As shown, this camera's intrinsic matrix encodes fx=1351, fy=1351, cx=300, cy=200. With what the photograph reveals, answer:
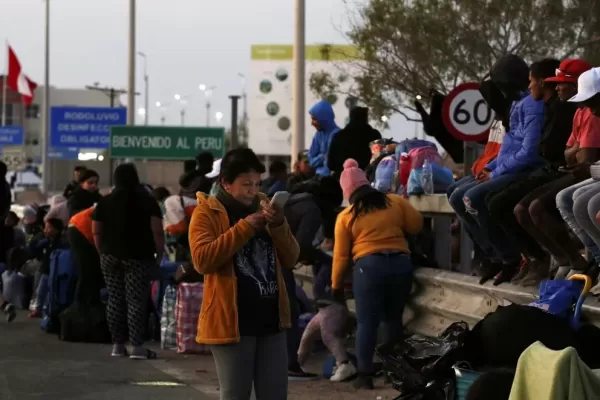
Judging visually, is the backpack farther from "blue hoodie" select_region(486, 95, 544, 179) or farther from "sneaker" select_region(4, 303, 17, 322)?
"blue hoodie" select_region(486, 95, 544, 179)

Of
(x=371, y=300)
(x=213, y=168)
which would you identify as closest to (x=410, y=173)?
(x=371, y=300)

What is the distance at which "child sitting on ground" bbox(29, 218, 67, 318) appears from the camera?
17.0 metres

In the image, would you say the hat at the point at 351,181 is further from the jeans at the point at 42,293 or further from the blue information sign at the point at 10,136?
the blue information sign at the point at 10,136

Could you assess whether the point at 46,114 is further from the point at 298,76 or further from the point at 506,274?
the point at 506,274

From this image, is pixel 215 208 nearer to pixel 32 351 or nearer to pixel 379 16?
pixel 32 351

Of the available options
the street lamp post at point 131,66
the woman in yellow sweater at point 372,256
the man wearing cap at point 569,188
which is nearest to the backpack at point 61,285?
the woman in yellow sweater at point 372,256

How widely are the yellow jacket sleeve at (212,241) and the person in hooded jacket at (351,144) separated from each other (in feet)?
19.8

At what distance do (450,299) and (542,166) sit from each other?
6.29 ft

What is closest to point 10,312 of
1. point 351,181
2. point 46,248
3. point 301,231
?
point 46,248

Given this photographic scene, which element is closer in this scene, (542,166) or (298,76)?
(542,166)

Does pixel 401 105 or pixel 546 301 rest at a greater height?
pixel 401 105

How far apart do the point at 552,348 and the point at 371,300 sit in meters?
3.80

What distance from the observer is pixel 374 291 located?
1064 cm

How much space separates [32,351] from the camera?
45.7 feet
